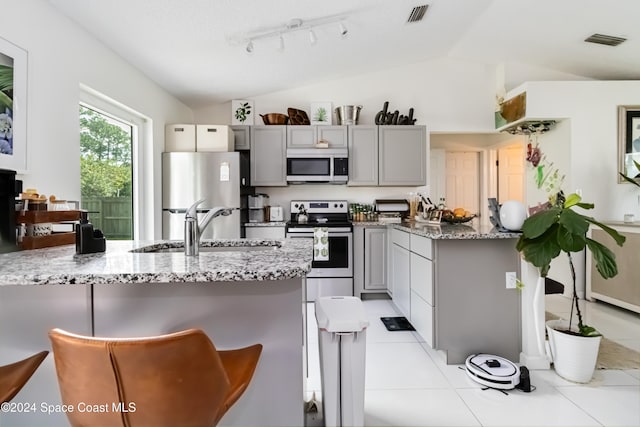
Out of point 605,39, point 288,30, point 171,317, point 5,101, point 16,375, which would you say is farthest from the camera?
point 605,39

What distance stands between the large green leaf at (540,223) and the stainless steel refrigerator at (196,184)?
106 inches

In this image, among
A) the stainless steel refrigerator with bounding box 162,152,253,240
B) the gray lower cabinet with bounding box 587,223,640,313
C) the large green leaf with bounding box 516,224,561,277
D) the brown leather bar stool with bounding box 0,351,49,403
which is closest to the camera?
the brown leather bar stool with bounding box 0,351,49,403

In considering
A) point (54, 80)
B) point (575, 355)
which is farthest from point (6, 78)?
point (575, 355)

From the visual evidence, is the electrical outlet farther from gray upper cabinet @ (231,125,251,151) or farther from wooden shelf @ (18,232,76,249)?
gray upper cabinet @ (231,125,251,151)

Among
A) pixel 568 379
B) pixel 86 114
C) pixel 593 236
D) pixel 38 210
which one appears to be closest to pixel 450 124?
pixel 593 236

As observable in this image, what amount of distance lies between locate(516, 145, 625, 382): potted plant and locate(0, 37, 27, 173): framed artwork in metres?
2.83

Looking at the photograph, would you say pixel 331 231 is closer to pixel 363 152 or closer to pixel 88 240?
pixel 363 152

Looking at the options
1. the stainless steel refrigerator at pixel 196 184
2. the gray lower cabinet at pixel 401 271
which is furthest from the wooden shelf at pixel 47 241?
the gray lower cabinet at pixel 401 271

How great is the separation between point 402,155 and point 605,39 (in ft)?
7.45

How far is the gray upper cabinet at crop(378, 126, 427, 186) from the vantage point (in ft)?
13.4

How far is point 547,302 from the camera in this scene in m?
3.66

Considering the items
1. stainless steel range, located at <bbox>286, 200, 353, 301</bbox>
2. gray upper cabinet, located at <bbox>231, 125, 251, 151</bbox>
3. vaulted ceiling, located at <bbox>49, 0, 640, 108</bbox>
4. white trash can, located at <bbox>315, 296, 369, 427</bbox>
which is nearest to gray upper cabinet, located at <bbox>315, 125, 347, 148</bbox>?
vaulted ceiling, located at <bbox>49, 0, 640, 108</bbox>

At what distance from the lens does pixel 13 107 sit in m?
1.74

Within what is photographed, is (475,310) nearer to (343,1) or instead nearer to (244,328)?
(244,328)
